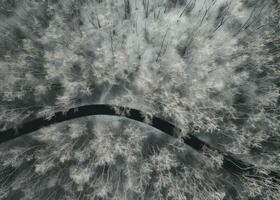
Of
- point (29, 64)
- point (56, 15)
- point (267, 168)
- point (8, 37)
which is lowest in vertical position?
point (267, 168)

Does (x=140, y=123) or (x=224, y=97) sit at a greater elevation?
(x=224, y=97)

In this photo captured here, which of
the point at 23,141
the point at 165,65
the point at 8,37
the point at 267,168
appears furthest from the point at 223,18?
the point at 23,141

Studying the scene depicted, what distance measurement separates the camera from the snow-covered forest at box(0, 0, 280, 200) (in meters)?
8.26

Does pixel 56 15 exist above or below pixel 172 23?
below

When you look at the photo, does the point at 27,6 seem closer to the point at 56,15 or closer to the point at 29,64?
the point at 56,15

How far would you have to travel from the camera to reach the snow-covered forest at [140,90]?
8258 millimetres

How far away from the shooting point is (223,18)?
8477mm

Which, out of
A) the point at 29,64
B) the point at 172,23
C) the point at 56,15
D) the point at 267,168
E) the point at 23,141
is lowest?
the point at 23,141

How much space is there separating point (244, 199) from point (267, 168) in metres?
1.11

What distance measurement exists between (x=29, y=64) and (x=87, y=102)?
1953 millimetres

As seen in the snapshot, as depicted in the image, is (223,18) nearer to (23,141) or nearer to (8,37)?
(8,37)

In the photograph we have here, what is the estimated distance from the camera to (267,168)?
27.5 ft

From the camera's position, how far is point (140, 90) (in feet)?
27.9

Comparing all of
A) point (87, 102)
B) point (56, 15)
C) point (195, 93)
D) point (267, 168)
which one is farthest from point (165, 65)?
point (267, 168)
